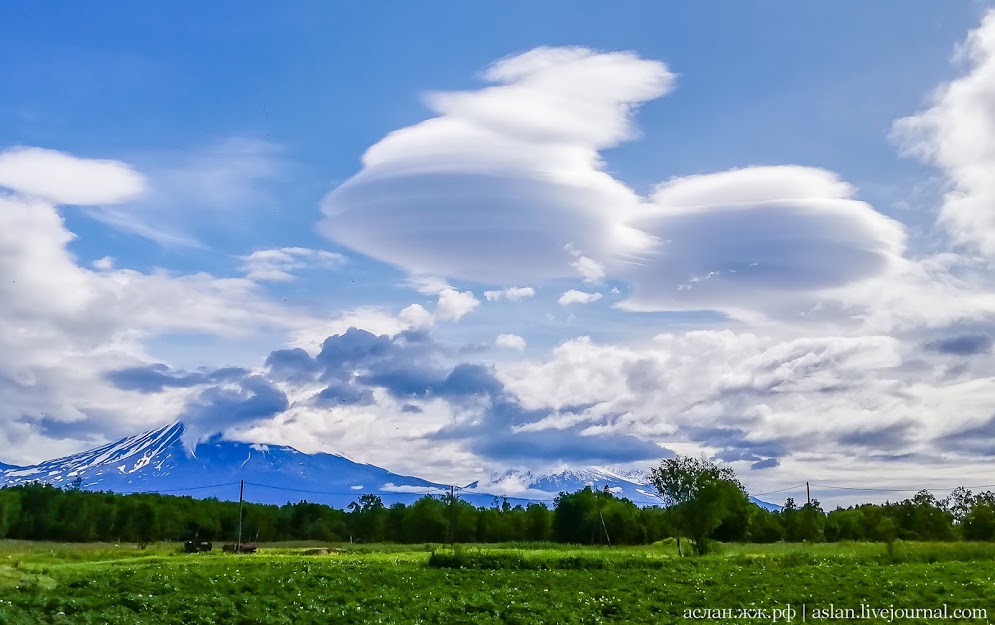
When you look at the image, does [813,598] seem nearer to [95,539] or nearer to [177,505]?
[95,539]

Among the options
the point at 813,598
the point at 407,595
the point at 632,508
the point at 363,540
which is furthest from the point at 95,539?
the point at 813,598

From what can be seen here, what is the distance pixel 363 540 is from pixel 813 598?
136329 millimetres

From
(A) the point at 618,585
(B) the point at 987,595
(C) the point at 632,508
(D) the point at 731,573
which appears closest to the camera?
(B) the point at 987,595

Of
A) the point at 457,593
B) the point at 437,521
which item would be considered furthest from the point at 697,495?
the point at 437,521

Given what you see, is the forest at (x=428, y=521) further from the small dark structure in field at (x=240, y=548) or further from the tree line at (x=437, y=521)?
the small dark structure in field at (x=240, y=548)

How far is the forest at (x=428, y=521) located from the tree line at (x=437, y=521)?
0.19 meters

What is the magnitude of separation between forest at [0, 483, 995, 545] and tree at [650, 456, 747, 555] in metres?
49.3

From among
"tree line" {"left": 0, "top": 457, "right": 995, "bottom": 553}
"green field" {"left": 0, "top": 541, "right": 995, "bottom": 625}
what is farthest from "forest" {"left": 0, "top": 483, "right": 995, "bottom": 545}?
"green field" {"left": 0, "top": 541, "right": 995, "bottom": 625}

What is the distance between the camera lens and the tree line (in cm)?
13275

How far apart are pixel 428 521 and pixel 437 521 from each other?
7.24 ft

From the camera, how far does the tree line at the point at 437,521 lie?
133 meters

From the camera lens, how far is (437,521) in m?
158

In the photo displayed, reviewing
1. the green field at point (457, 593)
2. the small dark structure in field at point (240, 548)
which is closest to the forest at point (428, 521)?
the small dark structure in field at point (240, 548)

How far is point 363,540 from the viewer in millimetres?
166625
